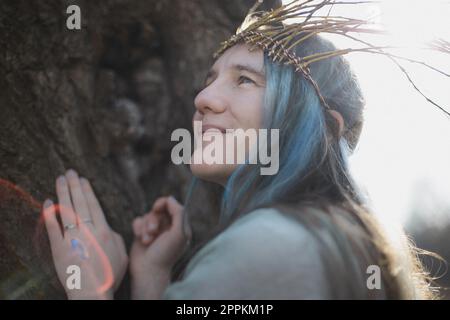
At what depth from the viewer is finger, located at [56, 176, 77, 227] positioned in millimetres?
1950

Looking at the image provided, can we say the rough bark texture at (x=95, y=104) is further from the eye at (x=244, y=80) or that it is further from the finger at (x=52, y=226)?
the eye at (x=244, y=80)

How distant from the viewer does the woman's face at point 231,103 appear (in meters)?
1.85

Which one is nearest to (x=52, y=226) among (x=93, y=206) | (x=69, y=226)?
(x=69, y=226)

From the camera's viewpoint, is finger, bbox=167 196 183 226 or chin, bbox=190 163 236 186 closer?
chin, bbox=190 163 236 186

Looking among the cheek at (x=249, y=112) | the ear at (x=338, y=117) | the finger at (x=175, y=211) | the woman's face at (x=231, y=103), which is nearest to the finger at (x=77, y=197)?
the finger at (x=175, y=211)

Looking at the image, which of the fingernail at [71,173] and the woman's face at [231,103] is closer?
the woman's face at [231,103]

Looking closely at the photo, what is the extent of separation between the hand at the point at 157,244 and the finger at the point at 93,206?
0.14 metres

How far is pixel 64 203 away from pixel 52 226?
91 mm

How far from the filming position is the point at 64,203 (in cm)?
197

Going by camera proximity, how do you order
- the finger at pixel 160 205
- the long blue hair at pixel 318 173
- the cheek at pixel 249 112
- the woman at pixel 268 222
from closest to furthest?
1. the woman at pixel 268 222
2. the long blue hair at pixel 318 173
3. the cheek at pixel 249 112
4. the finger at pixel 160 205

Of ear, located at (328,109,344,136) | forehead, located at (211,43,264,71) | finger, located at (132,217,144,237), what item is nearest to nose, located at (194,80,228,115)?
forehead, located at (211,43,264,71)

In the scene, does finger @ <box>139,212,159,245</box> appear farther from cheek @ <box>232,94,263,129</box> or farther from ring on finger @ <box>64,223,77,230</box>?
cheek @ <box>232,94,263,129</box>

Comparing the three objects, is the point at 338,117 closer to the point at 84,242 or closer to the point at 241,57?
the point at 241,57

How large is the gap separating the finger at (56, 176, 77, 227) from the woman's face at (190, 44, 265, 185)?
1.50 feet
